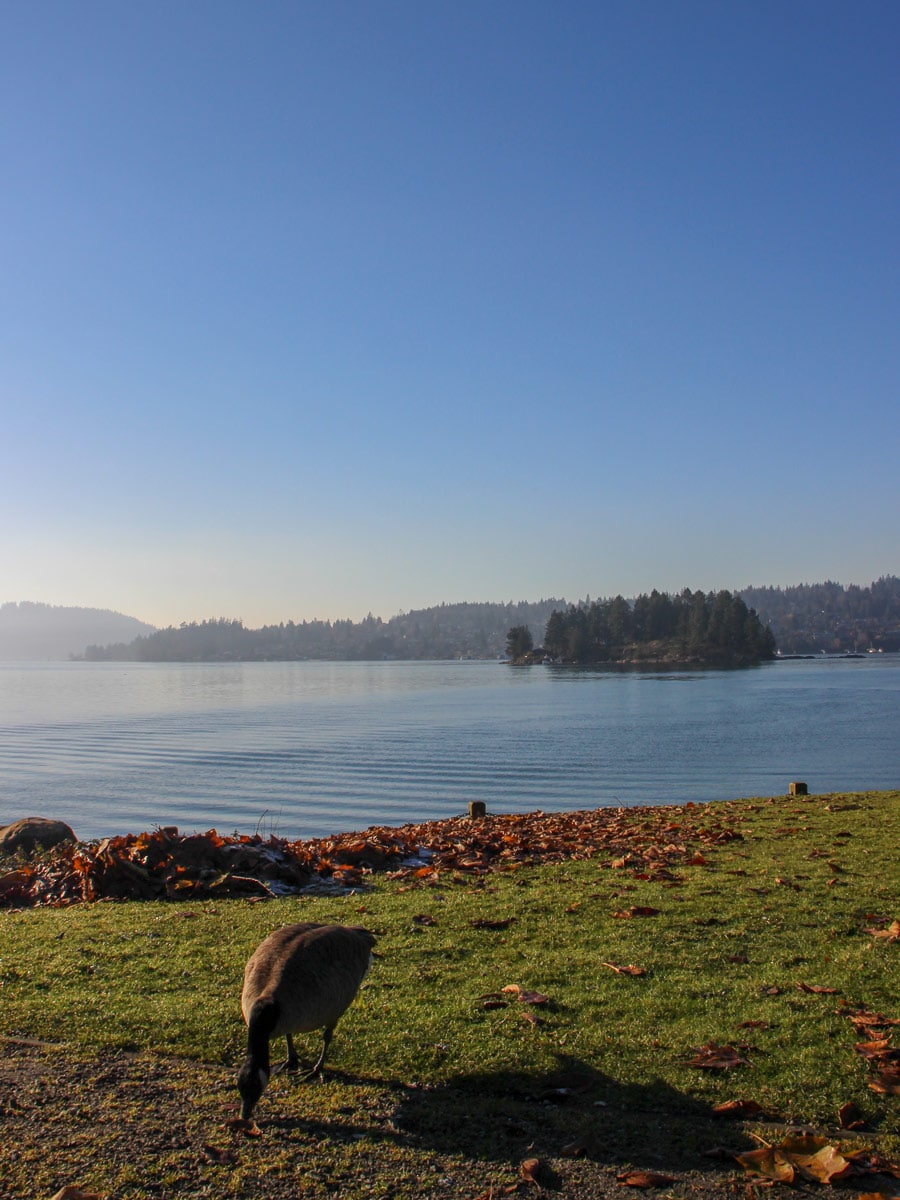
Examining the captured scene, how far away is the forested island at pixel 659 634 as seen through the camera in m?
174

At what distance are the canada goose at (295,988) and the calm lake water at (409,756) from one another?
16.6 m

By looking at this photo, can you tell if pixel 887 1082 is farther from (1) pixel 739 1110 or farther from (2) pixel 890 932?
(2) pixel 890 932

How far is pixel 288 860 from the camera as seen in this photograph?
11289 millimetres

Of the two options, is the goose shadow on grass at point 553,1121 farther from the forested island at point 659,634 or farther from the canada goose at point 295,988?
the forested island at point 659,634

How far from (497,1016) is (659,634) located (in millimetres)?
191016

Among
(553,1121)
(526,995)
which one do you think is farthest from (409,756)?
(553,1121)

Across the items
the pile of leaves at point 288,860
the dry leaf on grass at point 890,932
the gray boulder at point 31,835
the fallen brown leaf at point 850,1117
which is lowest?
the gray boulder at point 31,835

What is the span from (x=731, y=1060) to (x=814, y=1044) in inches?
24.6

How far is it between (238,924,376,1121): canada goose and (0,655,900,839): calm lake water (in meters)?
16.6

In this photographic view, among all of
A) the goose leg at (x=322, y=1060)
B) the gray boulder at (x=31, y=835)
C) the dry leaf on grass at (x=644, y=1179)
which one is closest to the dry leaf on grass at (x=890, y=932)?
the dry leaf on grass at (x=644, y=1179)

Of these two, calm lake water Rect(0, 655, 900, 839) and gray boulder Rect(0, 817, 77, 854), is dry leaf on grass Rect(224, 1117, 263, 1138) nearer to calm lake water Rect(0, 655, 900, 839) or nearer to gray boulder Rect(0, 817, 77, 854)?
gray boulder Rect(0, 817, 77, 854)

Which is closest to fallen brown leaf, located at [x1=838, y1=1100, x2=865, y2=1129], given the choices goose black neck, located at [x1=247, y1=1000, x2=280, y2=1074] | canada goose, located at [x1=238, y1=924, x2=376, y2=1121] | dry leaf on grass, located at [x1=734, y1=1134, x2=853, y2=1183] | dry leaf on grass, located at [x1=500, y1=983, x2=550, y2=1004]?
dry leaf on grass, located at [x1=734, y1=1134, x2=853, y2=1183]

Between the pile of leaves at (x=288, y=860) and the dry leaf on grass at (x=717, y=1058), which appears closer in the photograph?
the dry leaf on grass at (x=717, y=1058)

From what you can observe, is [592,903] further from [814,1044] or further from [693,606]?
[693,606]
